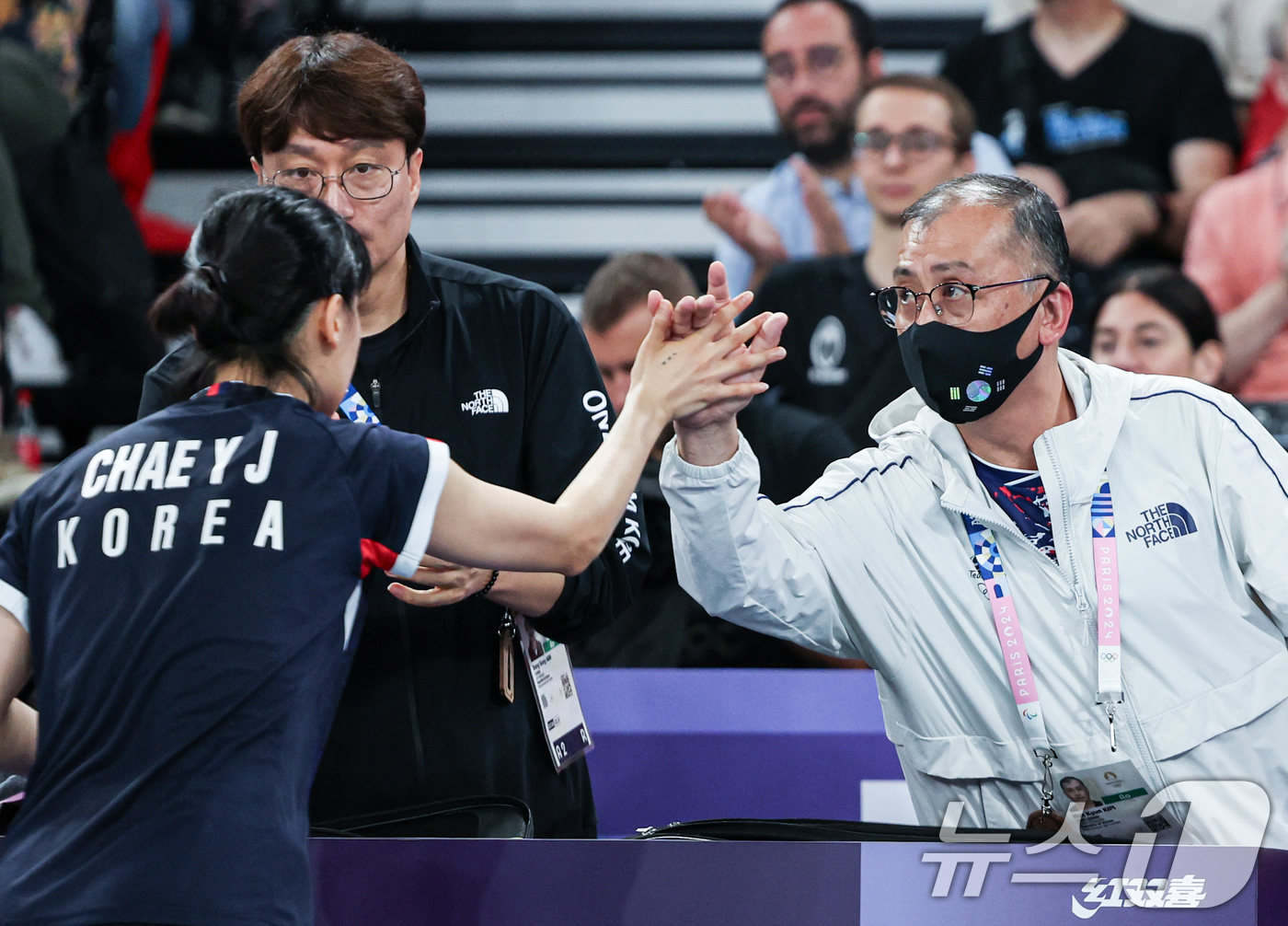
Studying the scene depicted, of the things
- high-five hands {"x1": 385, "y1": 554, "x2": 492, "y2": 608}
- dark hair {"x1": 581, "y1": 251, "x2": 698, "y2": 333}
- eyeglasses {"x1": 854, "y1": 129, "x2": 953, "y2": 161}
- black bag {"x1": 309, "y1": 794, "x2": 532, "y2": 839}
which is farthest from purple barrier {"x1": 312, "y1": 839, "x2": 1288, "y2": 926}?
eyeglasses {"x1": 854, "y1": 129, "x2": 953, "y2": 161}

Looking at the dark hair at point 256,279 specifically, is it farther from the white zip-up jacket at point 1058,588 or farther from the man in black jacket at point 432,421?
the white zip-up jacket at point 1058,588

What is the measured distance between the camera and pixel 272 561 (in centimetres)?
146

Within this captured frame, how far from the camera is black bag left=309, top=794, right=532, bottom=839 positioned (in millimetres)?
1835

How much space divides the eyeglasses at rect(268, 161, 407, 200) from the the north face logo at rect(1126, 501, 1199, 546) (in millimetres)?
1206

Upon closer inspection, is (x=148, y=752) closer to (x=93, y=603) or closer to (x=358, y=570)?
(x=93, y=603)

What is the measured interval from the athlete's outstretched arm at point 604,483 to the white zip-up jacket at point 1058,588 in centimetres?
14

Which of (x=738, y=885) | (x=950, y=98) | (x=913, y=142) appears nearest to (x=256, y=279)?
(x=738, y=885)

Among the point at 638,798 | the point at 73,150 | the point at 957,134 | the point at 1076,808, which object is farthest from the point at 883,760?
the point at 73,150

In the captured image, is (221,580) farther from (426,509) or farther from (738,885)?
(738,885)

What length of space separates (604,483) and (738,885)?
1.66ft

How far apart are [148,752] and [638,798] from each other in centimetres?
145

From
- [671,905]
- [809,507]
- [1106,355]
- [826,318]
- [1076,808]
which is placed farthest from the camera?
[826,318]

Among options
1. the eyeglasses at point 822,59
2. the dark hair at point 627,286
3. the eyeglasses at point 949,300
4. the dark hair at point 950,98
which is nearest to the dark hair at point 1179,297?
the dark hair at point 950,98

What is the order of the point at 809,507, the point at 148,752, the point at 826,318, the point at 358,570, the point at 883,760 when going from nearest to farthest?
1. the point at 148,752
2. the point at 358,570
3. the point at 809,507
4. the point at 883,760
5. the point at 826,318
